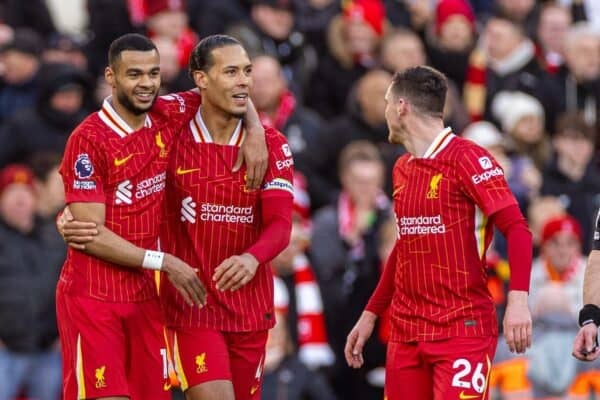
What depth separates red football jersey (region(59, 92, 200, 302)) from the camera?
31.5 ft

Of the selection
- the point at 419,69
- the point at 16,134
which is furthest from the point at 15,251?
the point at 419,69

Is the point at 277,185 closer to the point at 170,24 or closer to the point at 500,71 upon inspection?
the point at 170,24

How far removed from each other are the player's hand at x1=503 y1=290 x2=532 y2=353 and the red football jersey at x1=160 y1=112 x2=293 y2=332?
1627 millimetres

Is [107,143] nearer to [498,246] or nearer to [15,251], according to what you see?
[15,251]

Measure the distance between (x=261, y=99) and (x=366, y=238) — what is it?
1.91 metres

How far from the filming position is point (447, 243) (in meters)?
9.63

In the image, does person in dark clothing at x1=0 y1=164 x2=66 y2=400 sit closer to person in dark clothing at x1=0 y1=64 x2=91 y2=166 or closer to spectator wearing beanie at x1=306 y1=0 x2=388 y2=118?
person in dark clothing at x1=0 y1=64 x2=91 y2=166

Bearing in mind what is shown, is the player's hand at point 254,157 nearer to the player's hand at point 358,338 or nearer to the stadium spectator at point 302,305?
the player's hand at point 358,338

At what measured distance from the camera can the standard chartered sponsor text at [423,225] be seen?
964cm

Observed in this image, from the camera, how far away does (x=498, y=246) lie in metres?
15.0

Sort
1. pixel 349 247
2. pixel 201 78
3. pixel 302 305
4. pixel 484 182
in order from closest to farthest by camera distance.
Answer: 1. pixel 484 182
2. pixel 201 78
3. pixel 302 305
4. pixel 349 247

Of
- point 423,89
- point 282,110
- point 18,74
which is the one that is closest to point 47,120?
point 18,74

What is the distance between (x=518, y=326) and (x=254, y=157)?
1934 mm

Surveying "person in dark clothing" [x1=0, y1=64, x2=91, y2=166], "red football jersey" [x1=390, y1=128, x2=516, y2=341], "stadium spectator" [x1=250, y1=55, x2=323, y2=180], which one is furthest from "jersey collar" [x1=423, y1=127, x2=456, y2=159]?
"person in dark clothing" [x1=0, y1=64, x2=91, y2=166]
